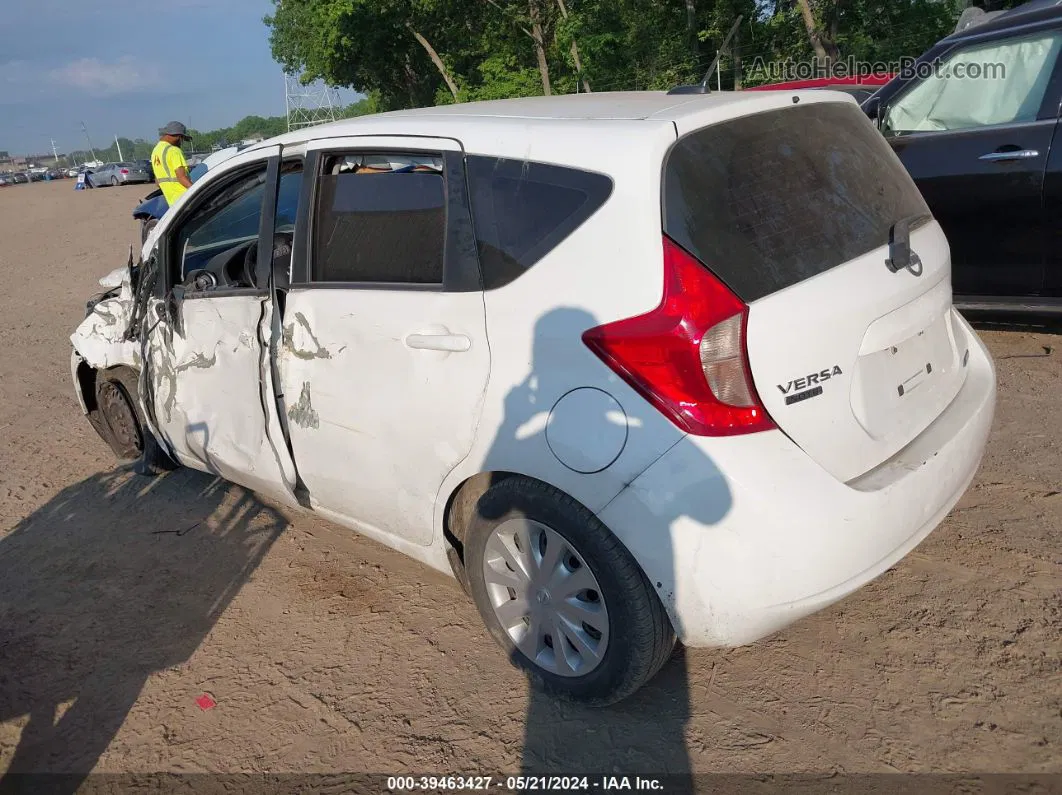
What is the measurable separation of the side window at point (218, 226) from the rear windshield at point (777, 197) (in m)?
2.14

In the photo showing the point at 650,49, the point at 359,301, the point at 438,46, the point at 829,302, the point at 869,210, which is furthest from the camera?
the point at 438,46

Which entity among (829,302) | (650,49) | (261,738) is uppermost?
(650,49)

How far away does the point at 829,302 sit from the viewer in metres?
2.31

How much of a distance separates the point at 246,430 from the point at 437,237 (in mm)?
1418

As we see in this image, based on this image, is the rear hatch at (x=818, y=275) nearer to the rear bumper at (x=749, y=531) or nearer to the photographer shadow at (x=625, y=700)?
the rear bumper at (x=749, y=531)

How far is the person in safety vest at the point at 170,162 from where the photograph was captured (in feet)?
31.5

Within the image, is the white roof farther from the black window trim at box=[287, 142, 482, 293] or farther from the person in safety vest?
the person in safety vest

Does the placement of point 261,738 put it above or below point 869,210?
below

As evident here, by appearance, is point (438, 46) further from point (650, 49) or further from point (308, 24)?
point (650, 49)

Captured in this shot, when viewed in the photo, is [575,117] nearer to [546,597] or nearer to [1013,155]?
[546,597]

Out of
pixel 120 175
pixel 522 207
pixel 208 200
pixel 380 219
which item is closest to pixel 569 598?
pixel 522 207

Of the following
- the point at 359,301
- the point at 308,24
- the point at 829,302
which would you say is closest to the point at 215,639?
the point at 359,301

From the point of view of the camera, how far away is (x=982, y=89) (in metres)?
Result: 5.18

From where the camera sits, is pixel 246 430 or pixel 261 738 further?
pixel 246 430
